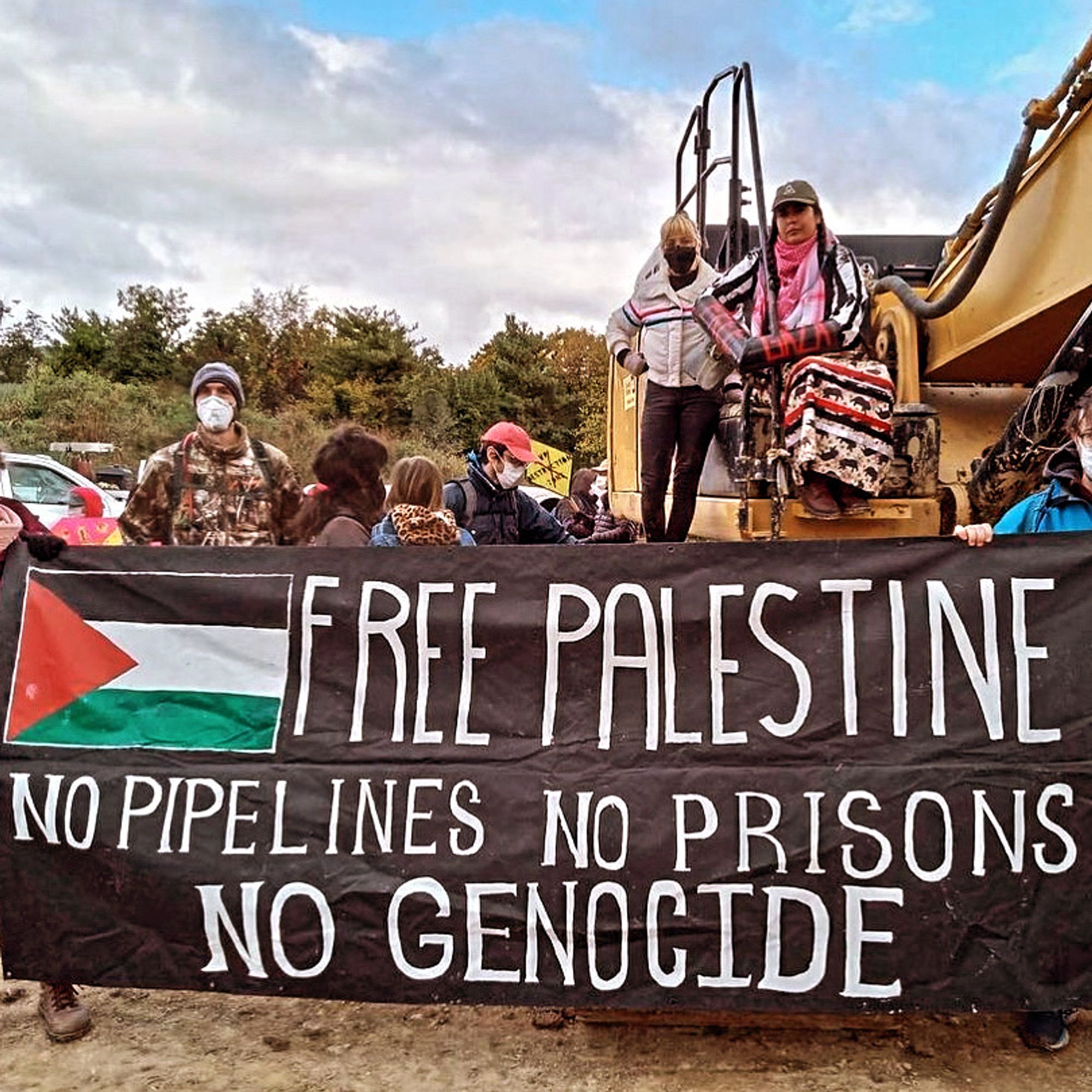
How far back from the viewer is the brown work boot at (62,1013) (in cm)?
310

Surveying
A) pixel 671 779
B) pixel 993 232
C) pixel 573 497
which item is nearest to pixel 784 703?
pixel 671 779

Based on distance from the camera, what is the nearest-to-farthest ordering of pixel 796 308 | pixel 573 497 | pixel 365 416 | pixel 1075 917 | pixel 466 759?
pixel 1075 917 < pixel 466 759 < pixel 796 308 < pixel 573 497 < pixel 365 416

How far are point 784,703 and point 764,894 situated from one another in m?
0.51

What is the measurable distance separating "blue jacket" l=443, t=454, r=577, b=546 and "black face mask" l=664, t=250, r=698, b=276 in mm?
1243

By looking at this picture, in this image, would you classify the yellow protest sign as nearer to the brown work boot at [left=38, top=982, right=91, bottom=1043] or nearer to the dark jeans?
the dark jeans

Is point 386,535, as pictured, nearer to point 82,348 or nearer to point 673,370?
point 673,370

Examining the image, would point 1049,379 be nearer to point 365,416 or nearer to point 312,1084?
point 312,1084

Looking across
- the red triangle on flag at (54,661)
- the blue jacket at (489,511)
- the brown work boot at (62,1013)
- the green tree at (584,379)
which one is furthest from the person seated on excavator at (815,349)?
the green tree at (584,379)

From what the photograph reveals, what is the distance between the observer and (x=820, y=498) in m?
3.82

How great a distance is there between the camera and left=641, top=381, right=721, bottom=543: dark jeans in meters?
4.88

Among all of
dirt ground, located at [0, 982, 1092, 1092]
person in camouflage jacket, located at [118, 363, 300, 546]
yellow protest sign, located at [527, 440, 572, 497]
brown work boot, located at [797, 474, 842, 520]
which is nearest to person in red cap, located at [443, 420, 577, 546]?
person in camouflage jacket, located at [118, 363, 300, 546]

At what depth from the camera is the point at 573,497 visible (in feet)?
35.1

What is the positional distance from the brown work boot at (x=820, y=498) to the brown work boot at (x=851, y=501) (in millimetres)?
24

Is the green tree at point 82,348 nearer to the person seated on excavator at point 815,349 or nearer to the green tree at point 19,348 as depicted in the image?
the green tree at point 19,348
